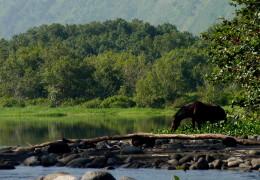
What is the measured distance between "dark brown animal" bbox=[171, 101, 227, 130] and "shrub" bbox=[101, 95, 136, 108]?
56.3 metres

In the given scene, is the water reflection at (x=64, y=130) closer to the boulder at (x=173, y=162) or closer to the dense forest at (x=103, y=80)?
the boulder at (x=173, y=162)

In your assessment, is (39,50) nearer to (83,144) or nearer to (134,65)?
(134,65)

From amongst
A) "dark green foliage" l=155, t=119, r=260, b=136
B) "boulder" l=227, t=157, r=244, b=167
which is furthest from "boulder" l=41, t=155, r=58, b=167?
"dark green foliage" l=155, t=119, r=260, b=136

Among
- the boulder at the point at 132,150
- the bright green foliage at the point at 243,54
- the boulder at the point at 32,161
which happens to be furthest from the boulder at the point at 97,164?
the bright green foliage at the point at 243,54

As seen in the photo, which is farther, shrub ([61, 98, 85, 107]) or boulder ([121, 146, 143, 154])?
shrub ([61, 98, 85, 107])

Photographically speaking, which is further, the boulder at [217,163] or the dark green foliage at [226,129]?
the dark green foliage at [226,129]

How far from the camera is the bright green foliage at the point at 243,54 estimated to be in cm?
2019

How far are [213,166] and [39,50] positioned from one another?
→ 94827 mm

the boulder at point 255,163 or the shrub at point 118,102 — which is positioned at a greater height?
the shrub at point 118,102

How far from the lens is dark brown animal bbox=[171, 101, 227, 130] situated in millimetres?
32781

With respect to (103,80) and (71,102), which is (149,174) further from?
(103,80)

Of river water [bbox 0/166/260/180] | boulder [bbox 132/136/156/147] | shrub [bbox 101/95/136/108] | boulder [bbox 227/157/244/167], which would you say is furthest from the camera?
shrub [bbox 101/95/136/108]

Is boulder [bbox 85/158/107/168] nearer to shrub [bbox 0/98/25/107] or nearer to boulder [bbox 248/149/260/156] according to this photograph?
boulder [bbox 248/149/260/156]

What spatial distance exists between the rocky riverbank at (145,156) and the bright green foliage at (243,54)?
2193mm
